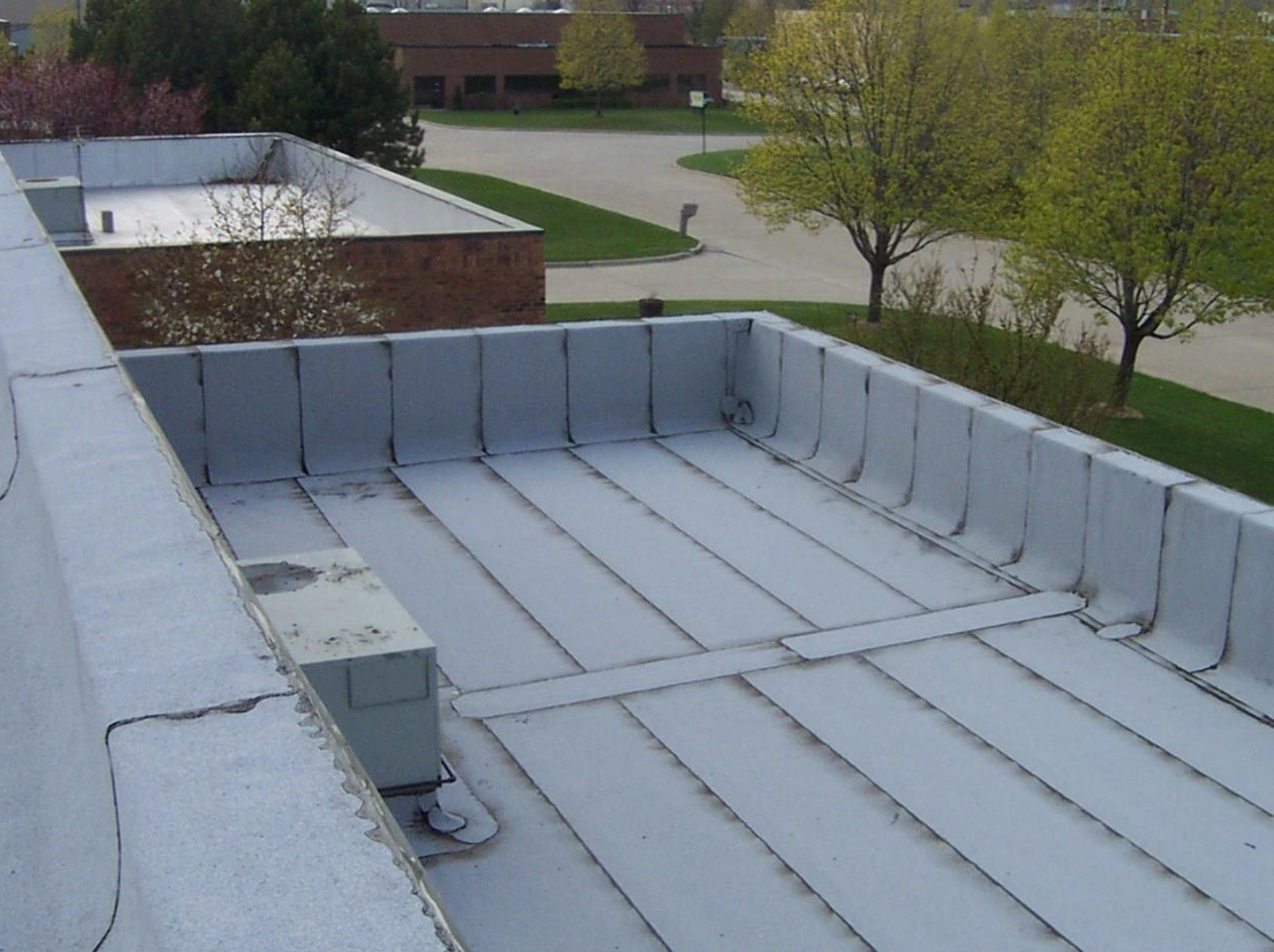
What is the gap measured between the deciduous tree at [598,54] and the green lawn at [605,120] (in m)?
1.54

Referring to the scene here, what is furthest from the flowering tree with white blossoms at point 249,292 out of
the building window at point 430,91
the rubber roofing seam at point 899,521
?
the building window at point 430,91

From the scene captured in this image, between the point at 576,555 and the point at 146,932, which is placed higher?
the point at 146,932

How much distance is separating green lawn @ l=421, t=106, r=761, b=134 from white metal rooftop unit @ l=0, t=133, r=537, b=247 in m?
38.1

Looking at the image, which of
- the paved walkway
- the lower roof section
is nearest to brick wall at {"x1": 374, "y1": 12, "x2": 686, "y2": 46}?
the paved walkway

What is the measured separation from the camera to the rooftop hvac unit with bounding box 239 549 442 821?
16.1 ft

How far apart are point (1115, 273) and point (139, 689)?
75.8ft

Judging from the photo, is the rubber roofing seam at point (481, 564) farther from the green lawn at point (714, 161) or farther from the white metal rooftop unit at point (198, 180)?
the green lawn at point (714, 161)

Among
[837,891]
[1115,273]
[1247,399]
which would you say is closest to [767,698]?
[837,891]

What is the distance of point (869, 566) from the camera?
24.2 ft

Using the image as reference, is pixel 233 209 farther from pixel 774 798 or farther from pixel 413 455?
pixel 774 798

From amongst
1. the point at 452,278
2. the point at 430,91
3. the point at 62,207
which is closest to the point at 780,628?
the point at 452,278

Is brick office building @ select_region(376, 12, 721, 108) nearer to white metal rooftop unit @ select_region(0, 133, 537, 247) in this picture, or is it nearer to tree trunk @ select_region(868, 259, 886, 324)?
white metal rooftop unit @ select_region(0, 133, 537, 247)

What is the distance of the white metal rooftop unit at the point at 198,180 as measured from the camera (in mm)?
22734

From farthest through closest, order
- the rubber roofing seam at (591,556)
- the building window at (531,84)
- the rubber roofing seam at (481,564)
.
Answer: the building window at (531,84) → the rubber roofing seam at (591,556) → the rubber roofing seam at (481,564)
